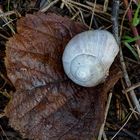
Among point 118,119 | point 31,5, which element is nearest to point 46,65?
point 31,5

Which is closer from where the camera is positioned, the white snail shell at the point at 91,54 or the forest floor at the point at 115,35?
the white snail shell at the point at 91,54

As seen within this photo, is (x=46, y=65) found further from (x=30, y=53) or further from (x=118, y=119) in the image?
(x=118, y=119)

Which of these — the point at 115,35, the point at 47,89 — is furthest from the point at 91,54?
the point at 47,89

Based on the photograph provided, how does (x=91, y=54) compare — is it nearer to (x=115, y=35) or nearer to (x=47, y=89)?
(x=115, y=35)

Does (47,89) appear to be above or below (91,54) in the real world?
below
